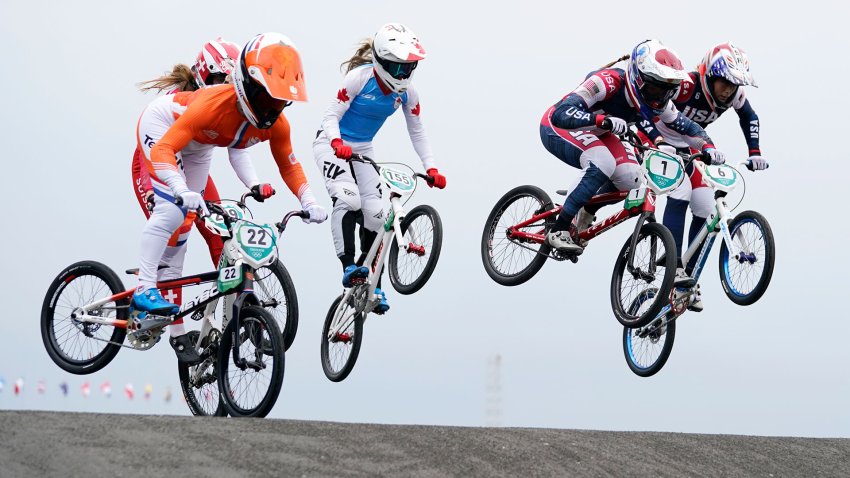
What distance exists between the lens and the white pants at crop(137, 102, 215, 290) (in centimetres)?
931

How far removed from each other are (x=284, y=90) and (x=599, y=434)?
12.2 feet

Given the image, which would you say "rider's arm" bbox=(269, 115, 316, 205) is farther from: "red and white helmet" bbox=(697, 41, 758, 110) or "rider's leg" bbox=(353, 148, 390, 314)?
"red and white helmet" bbox=(697, 41, 758, 110)

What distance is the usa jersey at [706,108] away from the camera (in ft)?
41.1

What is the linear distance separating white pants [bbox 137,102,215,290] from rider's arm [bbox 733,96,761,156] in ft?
19.4

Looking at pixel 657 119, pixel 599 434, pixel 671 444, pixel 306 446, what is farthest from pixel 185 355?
pixel 657 119

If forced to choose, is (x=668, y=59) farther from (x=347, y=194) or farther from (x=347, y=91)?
(x=347, y=194)

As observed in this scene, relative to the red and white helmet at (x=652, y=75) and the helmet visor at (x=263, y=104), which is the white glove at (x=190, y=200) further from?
the red and white helmet at (x=652, y=75)

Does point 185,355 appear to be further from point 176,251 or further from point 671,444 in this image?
point 671,444

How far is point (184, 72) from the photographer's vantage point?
439 inches

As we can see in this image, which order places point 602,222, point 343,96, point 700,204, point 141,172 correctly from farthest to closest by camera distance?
point 700,204 < point 602,222 < point 343,96 < point 141,172

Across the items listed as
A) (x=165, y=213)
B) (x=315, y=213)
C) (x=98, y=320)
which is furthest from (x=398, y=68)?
(x=98, y=320)

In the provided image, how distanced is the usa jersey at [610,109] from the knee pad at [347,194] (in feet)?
6.73

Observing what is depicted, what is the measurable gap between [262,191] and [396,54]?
2.44m

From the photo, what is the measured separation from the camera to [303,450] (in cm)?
771
